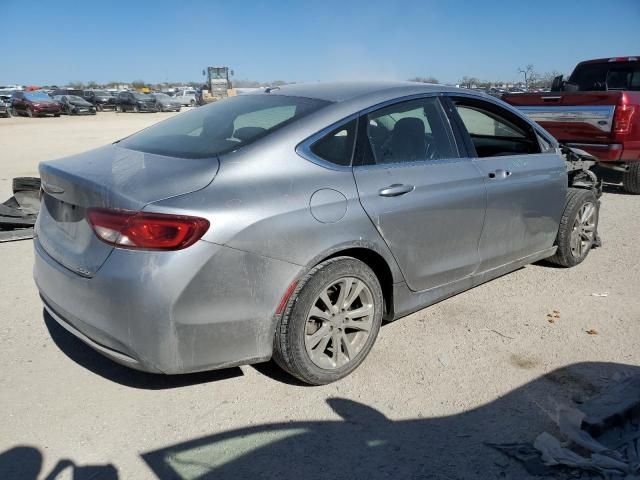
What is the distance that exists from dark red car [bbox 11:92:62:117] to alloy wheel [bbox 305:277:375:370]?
120 ft

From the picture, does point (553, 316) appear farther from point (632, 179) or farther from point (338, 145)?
point (632, 179)

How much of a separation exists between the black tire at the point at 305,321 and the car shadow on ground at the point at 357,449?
0.18 metres

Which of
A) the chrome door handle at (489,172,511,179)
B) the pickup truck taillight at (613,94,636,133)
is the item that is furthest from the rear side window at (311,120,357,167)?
the pickup truck taillight at (613,94,636,133)

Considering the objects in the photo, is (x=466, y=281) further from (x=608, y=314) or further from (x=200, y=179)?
(x=200, y=179)

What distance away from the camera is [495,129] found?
4969 millimetres

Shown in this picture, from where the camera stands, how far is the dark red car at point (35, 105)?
3366 cm

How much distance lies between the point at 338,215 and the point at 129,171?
1.11m

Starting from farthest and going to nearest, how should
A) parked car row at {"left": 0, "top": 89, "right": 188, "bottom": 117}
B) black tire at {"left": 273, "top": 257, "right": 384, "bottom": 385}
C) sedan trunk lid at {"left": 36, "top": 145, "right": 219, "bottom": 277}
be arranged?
parked car row at {"left": 0, "top": 89, "right": 188, "bottom": 117}
black tire at {"left": 273, "top": 257, "right": 384, "bottom": 385}
sedan trunk lid at {"left": 36, "top": 145, "right": 219, "bottom": 277}

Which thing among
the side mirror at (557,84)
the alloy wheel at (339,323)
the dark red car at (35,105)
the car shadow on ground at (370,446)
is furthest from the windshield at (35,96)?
the car shadow on ground at (370,446)

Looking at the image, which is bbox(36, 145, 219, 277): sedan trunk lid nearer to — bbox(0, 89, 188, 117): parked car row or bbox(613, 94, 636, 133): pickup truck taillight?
bbox(613, 94, 636, 133): pickup truck taillight

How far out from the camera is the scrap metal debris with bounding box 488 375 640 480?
90.6 inches

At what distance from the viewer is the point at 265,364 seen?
334 cm

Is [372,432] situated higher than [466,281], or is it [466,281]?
[466,281]

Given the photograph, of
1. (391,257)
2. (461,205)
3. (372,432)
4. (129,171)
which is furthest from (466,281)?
(129,171)
